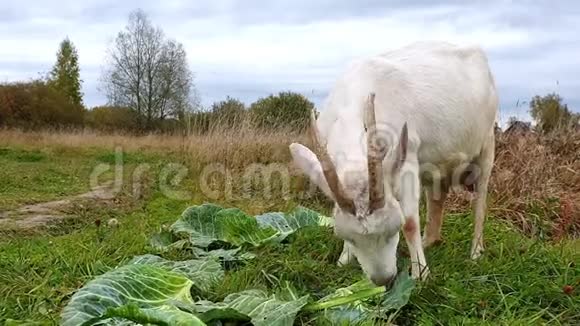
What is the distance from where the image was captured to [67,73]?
39.6m

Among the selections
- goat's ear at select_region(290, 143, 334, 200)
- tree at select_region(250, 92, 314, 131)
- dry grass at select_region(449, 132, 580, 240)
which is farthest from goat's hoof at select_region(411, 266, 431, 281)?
tree at select_region(250, 92, 314, 131)

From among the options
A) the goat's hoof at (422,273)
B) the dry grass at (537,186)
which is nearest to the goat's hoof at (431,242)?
the goat's hoof at (422,273)

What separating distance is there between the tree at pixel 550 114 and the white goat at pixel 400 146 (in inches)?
198

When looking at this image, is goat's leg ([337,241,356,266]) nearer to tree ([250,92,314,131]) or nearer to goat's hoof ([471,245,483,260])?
goat's hoof ([471,245,483,260])

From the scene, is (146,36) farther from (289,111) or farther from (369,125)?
(369,125)

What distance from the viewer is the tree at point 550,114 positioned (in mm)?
10336

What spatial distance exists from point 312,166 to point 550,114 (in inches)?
376

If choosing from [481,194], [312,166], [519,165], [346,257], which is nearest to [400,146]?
[312,166]

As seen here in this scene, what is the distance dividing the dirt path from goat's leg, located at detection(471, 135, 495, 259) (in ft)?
12.8

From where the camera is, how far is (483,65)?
219 inches

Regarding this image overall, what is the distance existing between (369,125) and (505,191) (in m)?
3.95

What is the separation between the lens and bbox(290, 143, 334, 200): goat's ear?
373 cm

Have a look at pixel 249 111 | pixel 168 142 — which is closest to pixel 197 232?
pixel 249 111

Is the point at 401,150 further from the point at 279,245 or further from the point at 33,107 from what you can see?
the point at 33,107
